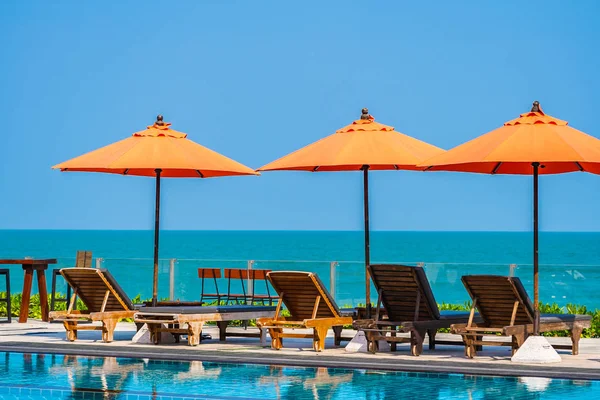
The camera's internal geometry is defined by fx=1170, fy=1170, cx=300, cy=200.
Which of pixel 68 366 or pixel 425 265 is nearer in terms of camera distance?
pixel 68 366

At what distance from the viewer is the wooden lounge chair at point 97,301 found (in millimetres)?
13109

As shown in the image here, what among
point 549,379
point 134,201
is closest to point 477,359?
point 549,379

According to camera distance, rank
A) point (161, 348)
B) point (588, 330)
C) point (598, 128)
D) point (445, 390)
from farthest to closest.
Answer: point (598, 128) < point (588, 330) < point (161, 348) < point (445, 390)

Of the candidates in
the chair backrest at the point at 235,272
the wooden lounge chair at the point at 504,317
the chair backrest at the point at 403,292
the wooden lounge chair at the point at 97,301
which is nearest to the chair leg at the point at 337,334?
the chair backrest at the point at 403,292

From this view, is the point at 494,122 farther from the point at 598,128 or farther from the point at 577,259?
the point at 598,128

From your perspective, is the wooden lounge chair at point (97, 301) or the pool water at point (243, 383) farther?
the wooden lounge chair at point (97, 301)

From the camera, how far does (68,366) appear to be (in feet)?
36.1

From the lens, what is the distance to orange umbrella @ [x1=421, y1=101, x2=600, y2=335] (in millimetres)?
11016

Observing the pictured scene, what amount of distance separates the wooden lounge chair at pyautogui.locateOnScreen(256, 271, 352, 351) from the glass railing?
6.28 feet

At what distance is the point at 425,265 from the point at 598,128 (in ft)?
194

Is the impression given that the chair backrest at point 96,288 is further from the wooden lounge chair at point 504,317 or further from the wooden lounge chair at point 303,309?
the wooden lounge chair at point 504,317

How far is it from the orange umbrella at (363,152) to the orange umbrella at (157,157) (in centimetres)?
81

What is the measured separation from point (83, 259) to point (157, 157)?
4.29 metres

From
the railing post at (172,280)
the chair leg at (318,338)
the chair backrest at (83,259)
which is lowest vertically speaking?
the chair leg at (318,338)
